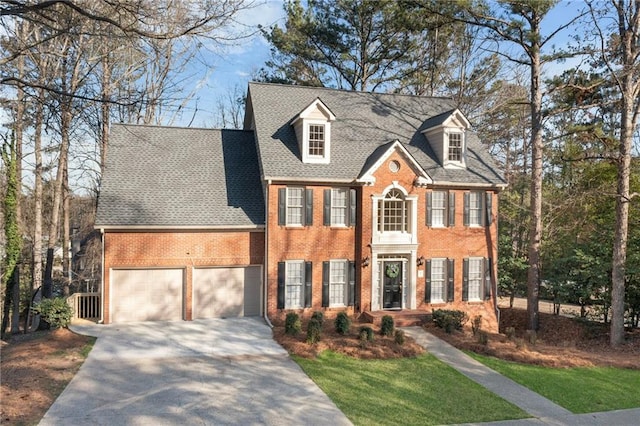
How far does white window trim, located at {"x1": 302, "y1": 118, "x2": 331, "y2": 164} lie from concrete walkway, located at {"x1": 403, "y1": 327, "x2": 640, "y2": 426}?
8274mm

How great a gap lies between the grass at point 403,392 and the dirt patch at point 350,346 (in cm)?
31

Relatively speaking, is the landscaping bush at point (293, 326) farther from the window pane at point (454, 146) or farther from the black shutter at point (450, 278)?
the window pane at point (454, 146)

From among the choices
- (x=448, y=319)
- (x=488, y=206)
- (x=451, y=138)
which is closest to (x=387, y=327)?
(x=448, y=319)

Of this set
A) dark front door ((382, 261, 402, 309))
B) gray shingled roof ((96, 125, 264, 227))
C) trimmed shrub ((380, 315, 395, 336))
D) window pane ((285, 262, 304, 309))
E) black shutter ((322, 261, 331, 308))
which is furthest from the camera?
dark front door ((382, 261, 402, 309))

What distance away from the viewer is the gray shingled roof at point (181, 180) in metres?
16.9

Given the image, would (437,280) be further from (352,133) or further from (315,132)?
(315,132)

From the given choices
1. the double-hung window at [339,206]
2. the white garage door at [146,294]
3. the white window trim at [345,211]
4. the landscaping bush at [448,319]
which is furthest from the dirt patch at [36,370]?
the landscaping bush at [448,319]

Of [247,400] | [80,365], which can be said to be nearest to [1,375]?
[80,365]

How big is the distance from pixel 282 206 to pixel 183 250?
4158 millimetres

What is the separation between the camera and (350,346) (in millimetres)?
14250

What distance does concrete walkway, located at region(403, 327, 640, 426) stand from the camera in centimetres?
1003

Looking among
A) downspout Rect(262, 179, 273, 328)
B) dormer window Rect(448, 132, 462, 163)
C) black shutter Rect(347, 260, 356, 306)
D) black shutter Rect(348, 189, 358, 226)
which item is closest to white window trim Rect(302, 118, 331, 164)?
black shutter Rect(348, 189, 358, 226)

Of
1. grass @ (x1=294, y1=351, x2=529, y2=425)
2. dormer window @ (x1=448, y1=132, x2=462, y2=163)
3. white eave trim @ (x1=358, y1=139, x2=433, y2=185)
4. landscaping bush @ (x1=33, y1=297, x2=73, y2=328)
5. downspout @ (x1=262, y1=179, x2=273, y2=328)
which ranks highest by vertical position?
dormer window @ (x1=448, y1=132, x2=462, y2=163)

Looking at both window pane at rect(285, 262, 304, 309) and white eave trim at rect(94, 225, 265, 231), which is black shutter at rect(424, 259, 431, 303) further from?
white eave trim at rect(94, 225, 265, 231)
